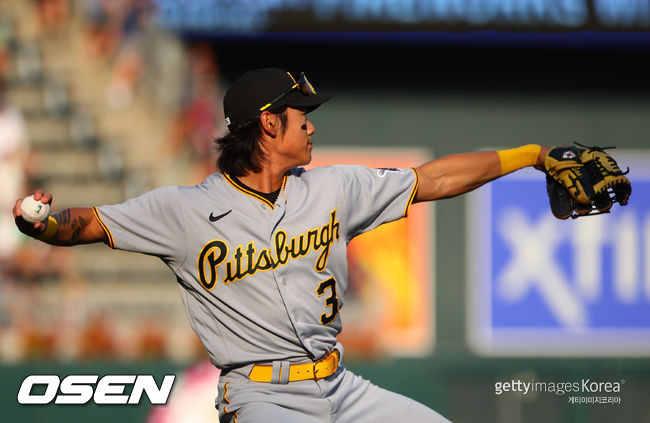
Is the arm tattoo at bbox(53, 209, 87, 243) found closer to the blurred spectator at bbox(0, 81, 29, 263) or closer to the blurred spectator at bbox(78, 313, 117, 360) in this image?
the blurred spectator at bbox(78, 313, 117, 360)

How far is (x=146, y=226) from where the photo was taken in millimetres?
3422

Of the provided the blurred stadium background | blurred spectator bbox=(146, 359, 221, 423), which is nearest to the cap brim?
blurred spectator bbox=(146, 359, 221, 423)

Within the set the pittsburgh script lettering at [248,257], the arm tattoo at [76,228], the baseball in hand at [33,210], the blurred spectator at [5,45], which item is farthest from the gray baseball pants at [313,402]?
the blurred spectator at [5,45]

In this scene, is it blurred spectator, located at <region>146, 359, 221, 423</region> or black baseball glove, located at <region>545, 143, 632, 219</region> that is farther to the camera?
blurred spectator, located at <region>146, 359, 221, 423</region>

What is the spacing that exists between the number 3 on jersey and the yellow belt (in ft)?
0.49

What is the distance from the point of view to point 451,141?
35.1ft

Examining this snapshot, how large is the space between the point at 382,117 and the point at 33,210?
780 cm

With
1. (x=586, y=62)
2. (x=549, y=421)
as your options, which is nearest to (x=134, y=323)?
(x=549, y=421)

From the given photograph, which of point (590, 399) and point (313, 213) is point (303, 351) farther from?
point (590, 399)

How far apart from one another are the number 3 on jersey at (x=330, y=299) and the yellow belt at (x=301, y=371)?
0.15 meters

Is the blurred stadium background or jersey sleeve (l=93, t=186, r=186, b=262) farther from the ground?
the blurred stadium background

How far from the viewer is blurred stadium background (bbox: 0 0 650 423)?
31.4ft

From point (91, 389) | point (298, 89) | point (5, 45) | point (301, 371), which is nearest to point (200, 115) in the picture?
point (5, 45)

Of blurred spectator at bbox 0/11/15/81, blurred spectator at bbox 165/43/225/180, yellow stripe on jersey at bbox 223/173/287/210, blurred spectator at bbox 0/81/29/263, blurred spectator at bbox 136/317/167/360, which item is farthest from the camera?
blurred spectator at bbox 0/11/15/81
